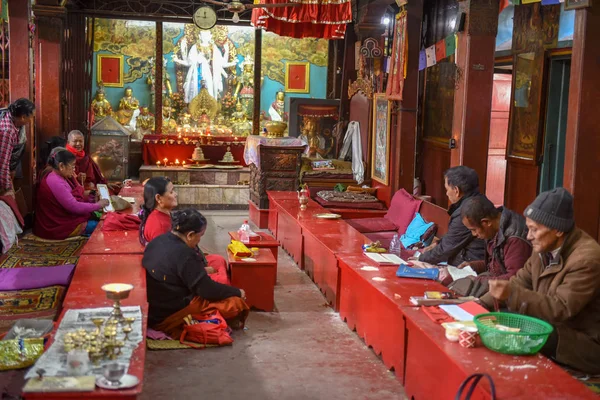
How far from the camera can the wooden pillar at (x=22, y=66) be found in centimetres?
1009

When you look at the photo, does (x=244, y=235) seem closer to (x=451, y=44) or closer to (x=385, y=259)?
(x=385, y=259)

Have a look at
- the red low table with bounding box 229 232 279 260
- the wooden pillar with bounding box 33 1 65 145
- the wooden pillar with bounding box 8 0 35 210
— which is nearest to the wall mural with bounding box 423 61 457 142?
the red low table with bounding box 229 232 279 260

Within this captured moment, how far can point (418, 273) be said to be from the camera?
241 inches

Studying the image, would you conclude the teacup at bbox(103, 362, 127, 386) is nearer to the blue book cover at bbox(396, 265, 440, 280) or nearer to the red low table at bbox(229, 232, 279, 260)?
the blue book cover at bbox(396, 265, 440, 280)

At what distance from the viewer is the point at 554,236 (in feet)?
15.6

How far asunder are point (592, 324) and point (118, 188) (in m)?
7.99

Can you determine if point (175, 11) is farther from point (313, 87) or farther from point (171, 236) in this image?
point (171, 236)

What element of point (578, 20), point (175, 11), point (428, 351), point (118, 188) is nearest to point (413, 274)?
point (428, 351)

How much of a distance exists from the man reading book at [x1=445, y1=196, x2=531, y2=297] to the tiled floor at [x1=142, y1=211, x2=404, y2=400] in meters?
1.03

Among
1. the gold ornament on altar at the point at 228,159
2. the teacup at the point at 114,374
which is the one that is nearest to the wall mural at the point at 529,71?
the gold ornament on altar at the point at 228,159

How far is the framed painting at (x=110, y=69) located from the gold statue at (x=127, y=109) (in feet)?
1.19

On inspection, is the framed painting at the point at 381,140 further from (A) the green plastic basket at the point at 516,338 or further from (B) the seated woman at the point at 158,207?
(A) the green plastic basket at the point at 516,338

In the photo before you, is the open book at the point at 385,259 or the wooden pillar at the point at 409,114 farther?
the wooden pillar at the point at 409,114

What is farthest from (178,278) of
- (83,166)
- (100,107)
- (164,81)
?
(164,81)
